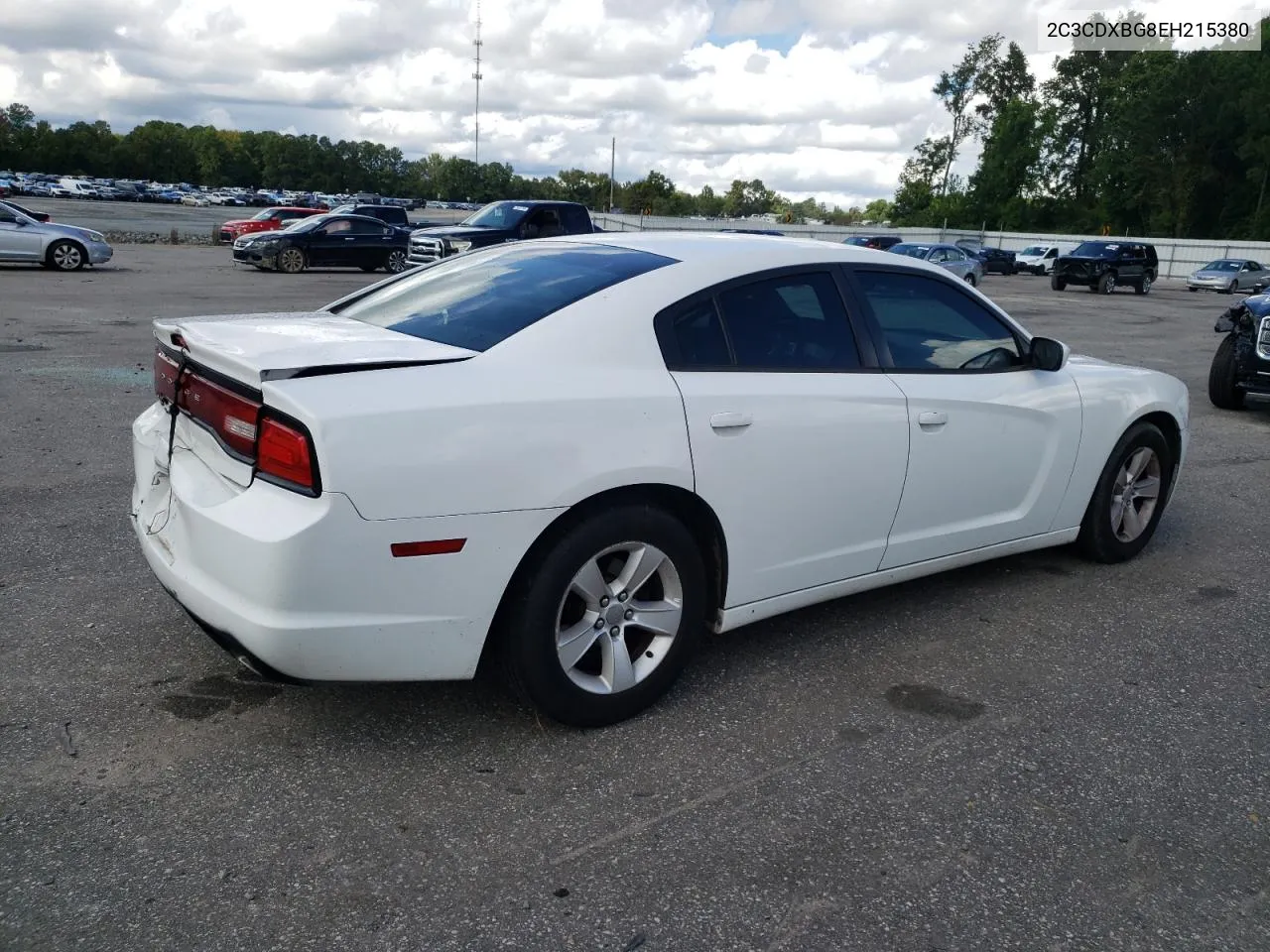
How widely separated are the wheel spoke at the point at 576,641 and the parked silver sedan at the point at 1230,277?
4275cm

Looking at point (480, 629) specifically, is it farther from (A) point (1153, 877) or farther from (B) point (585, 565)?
(A) point (1153, 877)

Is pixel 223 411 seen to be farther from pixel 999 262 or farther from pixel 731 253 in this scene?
pixel 999 262

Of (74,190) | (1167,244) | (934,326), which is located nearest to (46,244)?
(934,326)

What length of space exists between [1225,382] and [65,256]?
66.2 ft

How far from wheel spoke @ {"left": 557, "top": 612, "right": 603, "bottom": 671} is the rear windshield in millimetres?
904

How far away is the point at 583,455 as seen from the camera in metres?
3.13

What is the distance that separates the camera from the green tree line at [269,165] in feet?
408

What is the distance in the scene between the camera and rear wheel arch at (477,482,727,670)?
3141 mm

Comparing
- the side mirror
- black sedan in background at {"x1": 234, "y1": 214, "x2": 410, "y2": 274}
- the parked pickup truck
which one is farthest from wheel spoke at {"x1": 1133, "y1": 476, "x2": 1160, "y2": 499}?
black sedan in background at {"x1": 234, "y1": 214, "x2": 410, "y2": 274}

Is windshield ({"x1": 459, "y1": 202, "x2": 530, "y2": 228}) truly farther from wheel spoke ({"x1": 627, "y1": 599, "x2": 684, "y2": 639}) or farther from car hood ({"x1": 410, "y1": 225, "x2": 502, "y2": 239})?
wheel spoke ({"x1": 627, "y1": 599, "x2": 684, "y2": 639})

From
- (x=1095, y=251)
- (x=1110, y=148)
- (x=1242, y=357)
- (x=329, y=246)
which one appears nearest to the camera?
(x=1242, y=357)

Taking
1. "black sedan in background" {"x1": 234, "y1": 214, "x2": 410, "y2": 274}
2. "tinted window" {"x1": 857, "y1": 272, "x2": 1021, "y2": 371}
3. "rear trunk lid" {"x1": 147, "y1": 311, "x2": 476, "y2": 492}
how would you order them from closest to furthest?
"rear trunk lid" {"x1": 147, "y1": 311, "x2": 476, "y2": 492} < "tinted window" {"x1": 857, "y1": 272, "x2": 1021, "y2": 371} < "black sedan in background" {"x1": 234, "y1": 214, "x2": 410, "y2": 274}

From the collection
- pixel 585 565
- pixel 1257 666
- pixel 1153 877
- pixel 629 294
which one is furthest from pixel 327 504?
pixel 1257 666

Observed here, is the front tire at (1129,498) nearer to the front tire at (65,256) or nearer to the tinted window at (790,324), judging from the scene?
the tinted window at (790,324)
